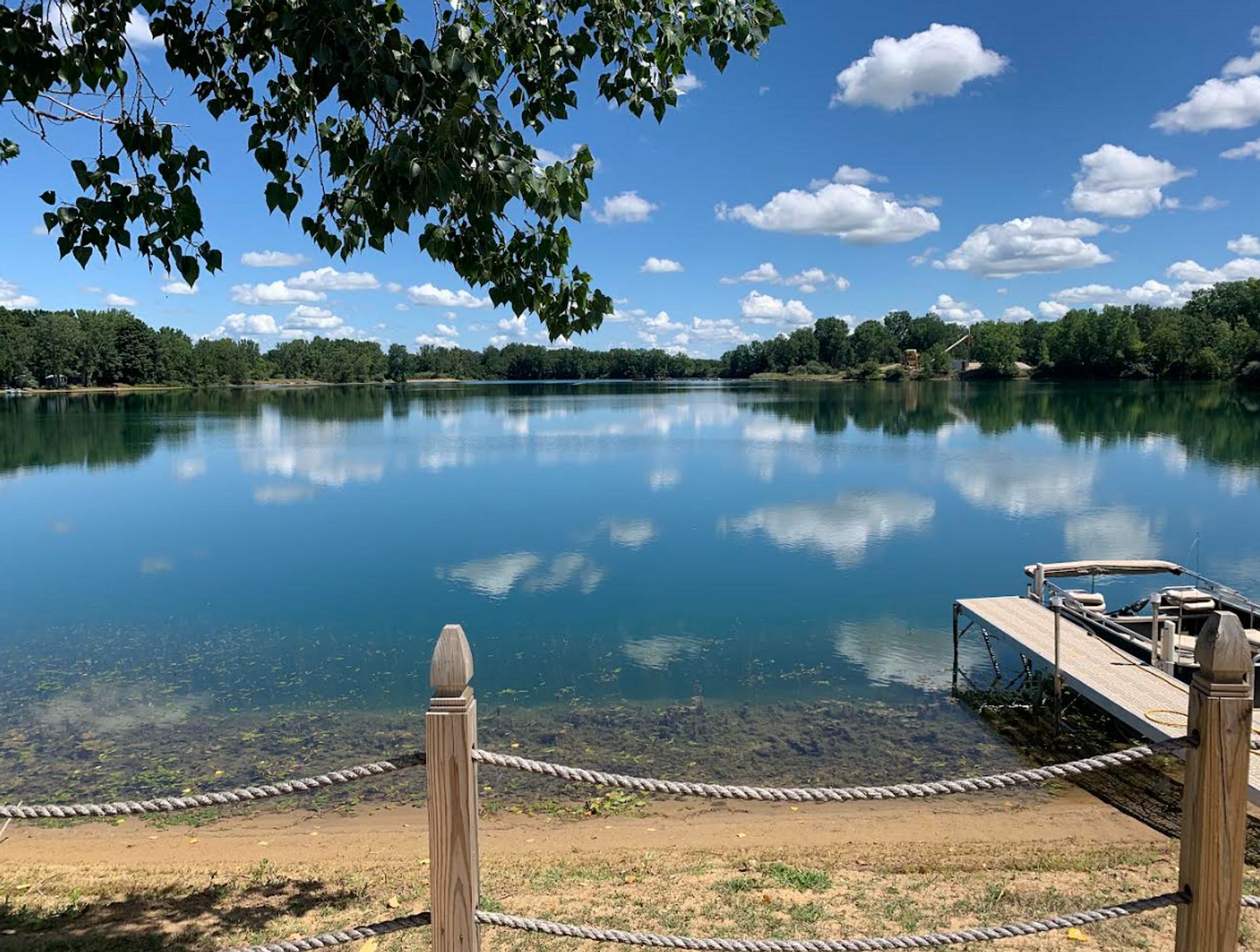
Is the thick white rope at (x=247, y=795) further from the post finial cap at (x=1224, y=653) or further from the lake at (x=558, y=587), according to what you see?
the lake at (x=558, y=587)

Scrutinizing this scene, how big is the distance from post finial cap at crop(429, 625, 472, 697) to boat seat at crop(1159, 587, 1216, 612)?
1392 centimetres

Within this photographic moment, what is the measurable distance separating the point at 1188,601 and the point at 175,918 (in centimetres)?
1434

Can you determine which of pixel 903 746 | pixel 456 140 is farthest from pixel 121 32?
pixel 903 746

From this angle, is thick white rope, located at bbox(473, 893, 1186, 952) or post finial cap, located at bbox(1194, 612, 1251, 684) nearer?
post finial cap, located at bbox(1194, 612, 1251, 684)

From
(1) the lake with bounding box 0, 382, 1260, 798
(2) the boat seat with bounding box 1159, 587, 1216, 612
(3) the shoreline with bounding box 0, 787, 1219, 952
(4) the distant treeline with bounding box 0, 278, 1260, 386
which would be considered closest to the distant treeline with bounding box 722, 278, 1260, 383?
(4) the distant treeline with bounding box 0, 278, 1260, 386

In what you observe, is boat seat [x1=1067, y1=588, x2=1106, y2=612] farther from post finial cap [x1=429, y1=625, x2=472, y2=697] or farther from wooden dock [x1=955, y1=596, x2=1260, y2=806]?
post finial cap [x1=429, y1=625, x2=472, y2=697]

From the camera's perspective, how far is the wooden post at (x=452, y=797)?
3.07 metres

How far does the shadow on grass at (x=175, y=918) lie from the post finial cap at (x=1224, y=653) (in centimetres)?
546

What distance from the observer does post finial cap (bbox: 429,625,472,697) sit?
3.04m

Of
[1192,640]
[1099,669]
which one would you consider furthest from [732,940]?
[1192,640]

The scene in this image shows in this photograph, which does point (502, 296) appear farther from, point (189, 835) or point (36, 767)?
point (36, 767)

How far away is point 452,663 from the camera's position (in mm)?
3051

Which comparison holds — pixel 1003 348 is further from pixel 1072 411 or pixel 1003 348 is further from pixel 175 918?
pixel 175 918

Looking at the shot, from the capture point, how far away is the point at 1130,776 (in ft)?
34.4
